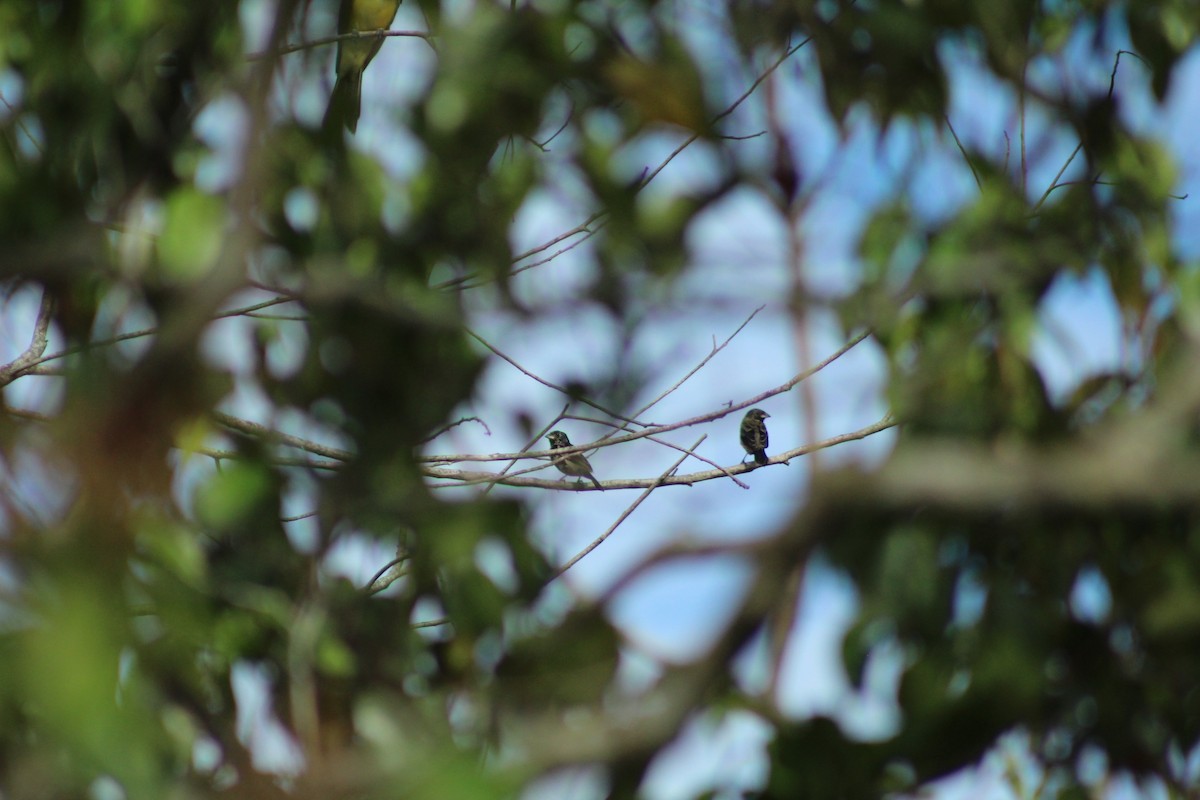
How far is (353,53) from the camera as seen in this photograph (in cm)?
169

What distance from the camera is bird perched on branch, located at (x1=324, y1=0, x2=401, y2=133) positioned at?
160 centimetres

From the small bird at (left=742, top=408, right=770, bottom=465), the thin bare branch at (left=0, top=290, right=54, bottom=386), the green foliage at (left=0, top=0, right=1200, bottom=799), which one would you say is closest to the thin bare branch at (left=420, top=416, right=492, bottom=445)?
the green foliage at (left=0, top=0, right=1200, bottom=799)

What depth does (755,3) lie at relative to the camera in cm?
149

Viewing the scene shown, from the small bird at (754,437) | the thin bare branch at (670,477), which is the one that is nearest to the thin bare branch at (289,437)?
the thin bare branch at (670,477)

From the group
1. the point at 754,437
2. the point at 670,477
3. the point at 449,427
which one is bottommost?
the point at 449,427

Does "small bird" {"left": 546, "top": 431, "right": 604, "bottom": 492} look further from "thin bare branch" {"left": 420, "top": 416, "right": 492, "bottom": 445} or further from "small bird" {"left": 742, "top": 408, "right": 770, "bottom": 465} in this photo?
"small bird" {"left": 742, "top": 408, "right": 770, "bottom": 465}

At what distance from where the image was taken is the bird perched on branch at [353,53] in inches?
62.9

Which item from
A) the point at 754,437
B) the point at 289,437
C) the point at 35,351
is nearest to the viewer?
the point at 289,437

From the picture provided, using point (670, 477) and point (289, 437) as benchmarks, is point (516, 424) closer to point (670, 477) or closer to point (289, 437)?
point (289, 437)

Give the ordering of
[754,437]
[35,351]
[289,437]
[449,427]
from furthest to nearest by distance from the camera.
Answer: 1. [754,437]
2. [35,351]
3. [289,437]
4. [449,427]

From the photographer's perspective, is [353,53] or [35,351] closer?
[353,53]

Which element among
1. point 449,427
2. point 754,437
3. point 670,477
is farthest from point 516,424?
point 754,437

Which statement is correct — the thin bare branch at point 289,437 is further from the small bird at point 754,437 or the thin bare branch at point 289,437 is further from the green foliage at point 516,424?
the small bird at point 754,437

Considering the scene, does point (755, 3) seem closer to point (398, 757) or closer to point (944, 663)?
point (944, 663)
